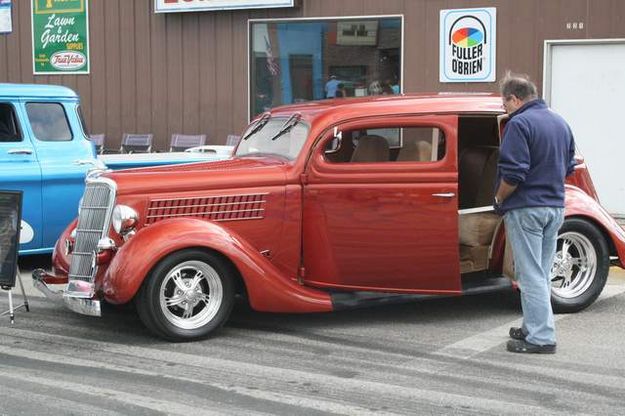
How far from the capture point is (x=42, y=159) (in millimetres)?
9242

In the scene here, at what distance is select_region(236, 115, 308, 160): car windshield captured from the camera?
7.14 metres

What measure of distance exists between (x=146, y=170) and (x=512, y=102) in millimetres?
2694

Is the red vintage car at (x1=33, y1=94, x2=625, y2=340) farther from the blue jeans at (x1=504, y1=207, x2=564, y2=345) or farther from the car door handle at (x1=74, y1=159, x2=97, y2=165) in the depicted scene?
the car door handle at (x1=74, y1=159, x2=97, y2=165)

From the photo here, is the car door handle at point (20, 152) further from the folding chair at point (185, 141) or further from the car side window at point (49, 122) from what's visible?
the folding chair at point (185, 141)

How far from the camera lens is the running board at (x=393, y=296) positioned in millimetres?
6953

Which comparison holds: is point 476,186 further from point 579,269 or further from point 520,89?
point 520,89

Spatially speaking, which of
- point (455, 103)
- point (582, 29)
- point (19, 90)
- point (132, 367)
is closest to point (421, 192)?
point (455, 103)

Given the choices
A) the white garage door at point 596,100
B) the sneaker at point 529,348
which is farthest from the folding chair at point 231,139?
the sneaker at point 529,348

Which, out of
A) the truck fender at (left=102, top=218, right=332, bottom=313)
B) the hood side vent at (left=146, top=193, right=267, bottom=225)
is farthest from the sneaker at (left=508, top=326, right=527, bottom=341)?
the hood side vent at (left=146, top=193, right=267, bottom=225)

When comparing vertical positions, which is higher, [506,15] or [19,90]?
[506,15]

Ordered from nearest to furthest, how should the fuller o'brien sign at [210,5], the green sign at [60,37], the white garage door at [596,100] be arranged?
the white garage door at [596,100]
the fuller o'brien sign at [210,5]
the green sign at [60,37]

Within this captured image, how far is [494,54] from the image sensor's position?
13.2 meters

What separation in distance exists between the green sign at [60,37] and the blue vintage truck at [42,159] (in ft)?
25.0

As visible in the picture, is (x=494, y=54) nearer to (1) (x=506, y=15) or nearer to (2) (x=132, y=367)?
(1) (x=506, y=15)
